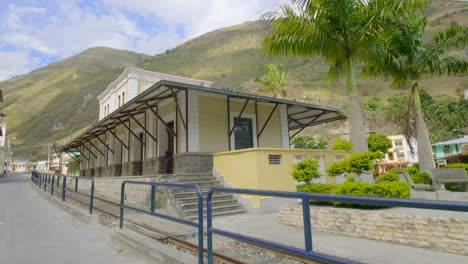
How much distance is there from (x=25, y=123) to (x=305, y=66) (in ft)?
395

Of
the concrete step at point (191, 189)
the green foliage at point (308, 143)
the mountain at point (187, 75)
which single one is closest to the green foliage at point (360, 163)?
the concrete step at point (191, 189)

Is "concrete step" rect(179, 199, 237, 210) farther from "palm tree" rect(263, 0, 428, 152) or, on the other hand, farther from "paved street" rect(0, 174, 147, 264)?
"palm tree" rect(263, 0, 428, 152)

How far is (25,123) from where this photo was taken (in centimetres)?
11931

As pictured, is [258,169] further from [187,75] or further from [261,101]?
[187,75]

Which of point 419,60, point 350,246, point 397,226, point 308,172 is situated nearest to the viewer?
point 350,246

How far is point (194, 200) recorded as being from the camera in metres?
8.05

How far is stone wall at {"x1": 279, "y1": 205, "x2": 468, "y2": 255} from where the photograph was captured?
4.16 m

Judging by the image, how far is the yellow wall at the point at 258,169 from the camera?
8.38m

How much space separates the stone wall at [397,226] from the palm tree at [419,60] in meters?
5.79

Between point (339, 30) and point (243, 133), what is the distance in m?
6.00

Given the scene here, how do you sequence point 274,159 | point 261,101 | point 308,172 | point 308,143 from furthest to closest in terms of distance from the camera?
point 308,143 < point 261,101 < point 274,159 < point 308,172

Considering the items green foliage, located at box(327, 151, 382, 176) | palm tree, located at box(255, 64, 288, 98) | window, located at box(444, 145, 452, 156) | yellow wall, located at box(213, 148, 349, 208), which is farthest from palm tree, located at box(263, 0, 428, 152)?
window, located at box(444, 145, 452, 156)

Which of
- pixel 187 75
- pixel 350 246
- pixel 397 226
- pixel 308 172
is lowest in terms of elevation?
pixel 350 246

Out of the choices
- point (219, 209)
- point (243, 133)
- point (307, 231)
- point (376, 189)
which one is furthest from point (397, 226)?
point (243, 133)
